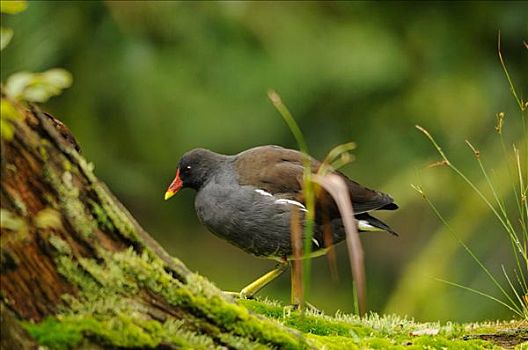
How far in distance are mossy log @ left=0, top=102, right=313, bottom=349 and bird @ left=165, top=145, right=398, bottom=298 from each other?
186cm

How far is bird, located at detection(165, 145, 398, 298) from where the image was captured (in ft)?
14.9

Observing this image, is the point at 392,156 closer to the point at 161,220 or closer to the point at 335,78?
the point at 335,78

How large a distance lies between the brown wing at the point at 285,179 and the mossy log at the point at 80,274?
1951 mm

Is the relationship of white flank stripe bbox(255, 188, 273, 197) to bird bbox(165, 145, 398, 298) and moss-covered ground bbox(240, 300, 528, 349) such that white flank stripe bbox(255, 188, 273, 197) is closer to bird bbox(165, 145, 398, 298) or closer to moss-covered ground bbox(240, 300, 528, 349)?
bird bbox(165, 145, 398, 298)

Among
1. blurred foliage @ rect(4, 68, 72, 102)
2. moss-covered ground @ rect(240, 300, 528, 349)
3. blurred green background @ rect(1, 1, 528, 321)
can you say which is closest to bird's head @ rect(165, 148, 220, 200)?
moss-covered ground @ rect(240, 300, 528, 349)

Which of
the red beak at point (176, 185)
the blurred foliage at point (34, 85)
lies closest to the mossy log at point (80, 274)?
the blurred foliage at point (34, 85)

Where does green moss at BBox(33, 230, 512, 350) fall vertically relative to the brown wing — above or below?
above

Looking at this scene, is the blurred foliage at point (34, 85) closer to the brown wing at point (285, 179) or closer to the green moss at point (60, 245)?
the green moss at point (60, 245)

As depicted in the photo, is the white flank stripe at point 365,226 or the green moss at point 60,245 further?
the white flank stripe at point 365,226

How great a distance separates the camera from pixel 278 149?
15.5ft

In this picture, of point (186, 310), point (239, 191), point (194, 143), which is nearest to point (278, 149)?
point (239, 191)

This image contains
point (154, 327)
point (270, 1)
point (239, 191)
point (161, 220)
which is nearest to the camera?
point (154, 327)

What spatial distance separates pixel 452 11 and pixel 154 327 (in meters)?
5.62

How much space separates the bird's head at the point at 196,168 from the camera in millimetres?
4977
